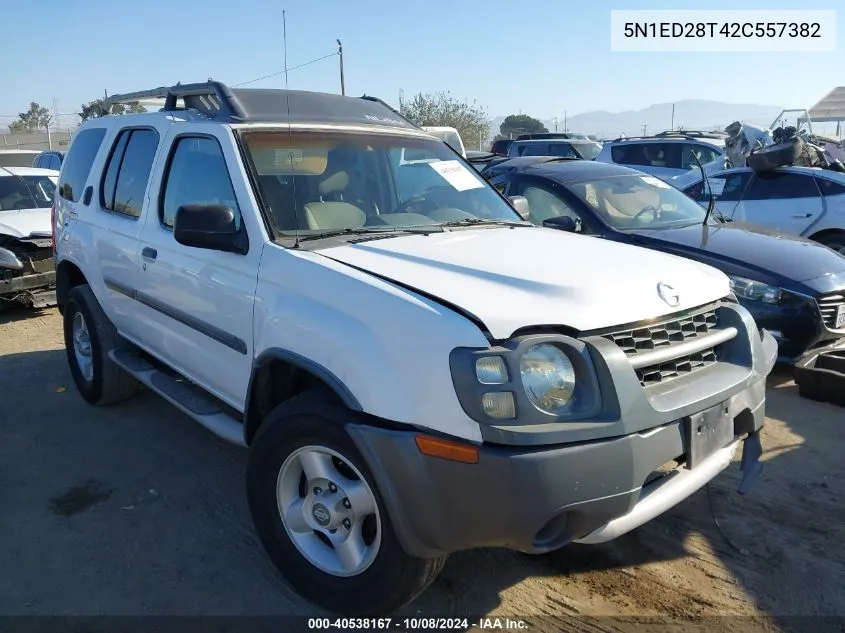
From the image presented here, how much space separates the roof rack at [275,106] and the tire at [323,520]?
1.66m

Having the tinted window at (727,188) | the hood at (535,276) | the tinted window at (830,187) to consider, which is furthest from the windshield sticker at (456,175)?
the tinted window at (830,187)

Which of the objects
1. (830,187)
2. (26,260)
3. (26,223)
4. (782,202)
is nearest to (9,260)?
(26,260)

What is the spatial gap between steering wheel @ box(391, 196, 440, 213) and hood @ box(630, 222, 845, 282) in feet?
8.75

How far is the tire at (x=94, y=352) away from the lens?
16.2 feet

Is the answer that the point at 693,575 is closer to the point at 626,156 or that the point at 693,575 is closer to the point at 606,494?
the point at 606,494

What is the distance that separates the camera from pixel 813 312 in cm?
523

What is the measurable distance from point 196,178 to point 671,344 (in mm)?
2553

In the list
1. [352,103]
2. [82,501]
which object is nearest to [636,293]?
[352,103]

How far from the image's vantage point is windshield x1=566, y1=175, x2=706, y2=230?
20.3ft

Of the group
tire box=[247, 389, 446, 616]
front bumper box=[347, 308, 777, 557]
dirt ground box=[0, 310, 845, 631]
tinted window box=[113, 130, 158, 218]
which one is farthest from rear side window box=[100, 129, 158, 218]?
front bumper box=[347, 308, 777, 557]

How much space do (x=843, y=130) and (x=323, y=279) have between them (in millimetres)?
40511

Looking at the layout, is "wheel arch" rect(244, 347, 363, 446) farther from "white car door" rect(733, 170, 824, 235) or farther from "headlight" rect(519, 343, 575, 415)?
"white car door" rect(733, 170, 824, 235)

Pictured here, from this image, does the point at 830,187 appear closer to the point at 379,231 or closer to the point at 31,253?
the point at 379,231

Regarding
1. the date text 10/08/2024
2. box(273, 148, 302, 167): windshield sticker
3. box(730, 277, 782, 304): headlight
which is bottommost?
the date text 10/08/2024
